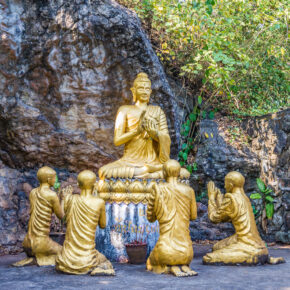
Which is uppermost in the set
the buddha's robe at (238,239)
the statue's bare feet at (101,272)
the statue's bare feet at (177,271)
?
the buddha's robe at (238,239)

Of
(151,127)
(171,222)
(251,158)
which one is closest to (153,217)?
(171,222)

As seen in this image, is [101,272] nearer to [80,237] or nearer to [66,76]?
[80,237]

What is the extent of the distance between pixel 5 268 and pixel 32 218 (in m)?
0.73

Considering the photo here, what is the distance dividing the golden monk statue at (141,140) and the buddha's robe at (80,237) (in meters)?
1.64

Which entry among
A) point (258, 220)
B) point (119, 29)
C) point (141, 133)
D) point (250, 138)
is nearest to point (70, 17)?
point (119, 29)

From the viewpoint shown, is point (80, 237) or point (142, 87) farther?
point (142, 87)

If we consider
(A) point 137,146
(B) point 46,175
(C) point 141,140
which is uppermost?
(C) point 141,140

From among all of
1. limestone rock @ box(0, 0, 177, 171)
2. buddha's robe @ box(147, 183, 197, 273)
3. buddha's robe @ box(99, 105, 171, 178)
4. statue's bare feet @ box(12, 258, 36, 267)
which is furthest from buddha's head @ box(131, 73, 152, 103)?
statue's bare feet @ box(12, 258, 36, 267)

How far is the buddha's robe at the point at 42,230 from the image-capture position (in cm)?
539

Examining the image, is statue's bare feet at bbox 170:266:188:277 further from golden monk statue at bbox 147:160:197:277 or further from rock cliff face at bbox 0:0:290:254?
rock cliff face at bbox 0:0:290:254

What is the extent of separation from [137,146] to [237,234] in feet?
8.31

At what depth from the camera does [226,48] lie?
1088 centimetres

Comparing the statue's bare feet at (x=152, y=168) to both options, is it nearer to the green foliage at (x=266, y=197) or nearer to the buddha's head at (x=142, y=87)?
the buddha's head at (x=142, y=87)

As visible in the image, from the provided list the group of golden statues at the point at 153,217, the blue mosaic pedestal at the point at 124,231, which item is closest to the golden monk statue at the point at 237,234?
the group of golden statues at the point at 153,217
